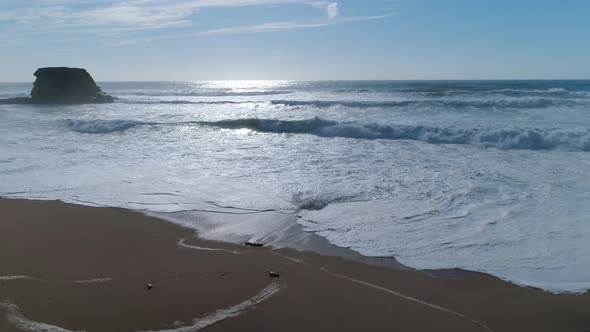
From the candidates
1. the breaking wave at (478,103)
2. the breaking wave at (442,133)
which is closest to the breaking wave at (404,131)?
the breaking wave at (442,133)

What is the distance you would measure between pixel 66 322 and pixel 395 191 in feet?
17.7

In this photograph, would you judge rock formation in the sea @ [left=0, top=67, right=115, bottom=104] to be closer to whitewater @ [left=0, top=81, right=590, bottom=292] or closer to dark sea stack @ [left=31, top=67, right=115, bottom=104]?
dark sea stack @ [left=31, top=67, right=115, bottom=104]

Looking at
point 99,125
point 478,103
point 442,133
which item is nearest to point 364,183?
point 442,133

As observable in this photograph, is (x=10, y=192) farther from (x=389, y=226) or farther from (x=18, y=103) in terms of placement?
(x=18, y=103)

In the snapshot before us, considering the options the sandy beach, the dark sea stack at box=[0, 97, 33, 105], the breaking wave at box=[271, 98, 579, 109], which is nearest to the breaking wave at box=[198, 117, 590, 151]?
the breaking wave at box=[271, 98, 579, 109]

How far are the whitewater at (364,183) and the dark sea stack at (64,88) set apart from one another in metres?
16.8

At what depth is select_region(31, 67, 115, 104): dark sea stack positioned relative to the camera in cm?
3312

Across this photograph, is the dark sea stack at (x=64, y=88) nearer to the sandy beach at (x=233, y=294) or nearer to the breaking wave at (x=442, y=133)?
the breaking wave at (x=442, y=133)

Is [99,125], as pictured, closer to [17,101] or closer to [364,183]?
[364,183]

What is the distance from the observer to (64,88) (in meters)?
33.7

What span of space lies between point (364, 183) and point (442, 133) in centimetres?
707

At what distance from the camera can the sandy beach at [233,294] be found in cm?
392

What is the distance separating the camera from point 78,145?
44.2 ft

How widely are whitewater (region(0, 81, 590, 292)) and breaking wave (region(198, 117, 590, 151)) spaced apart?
0.18ft
